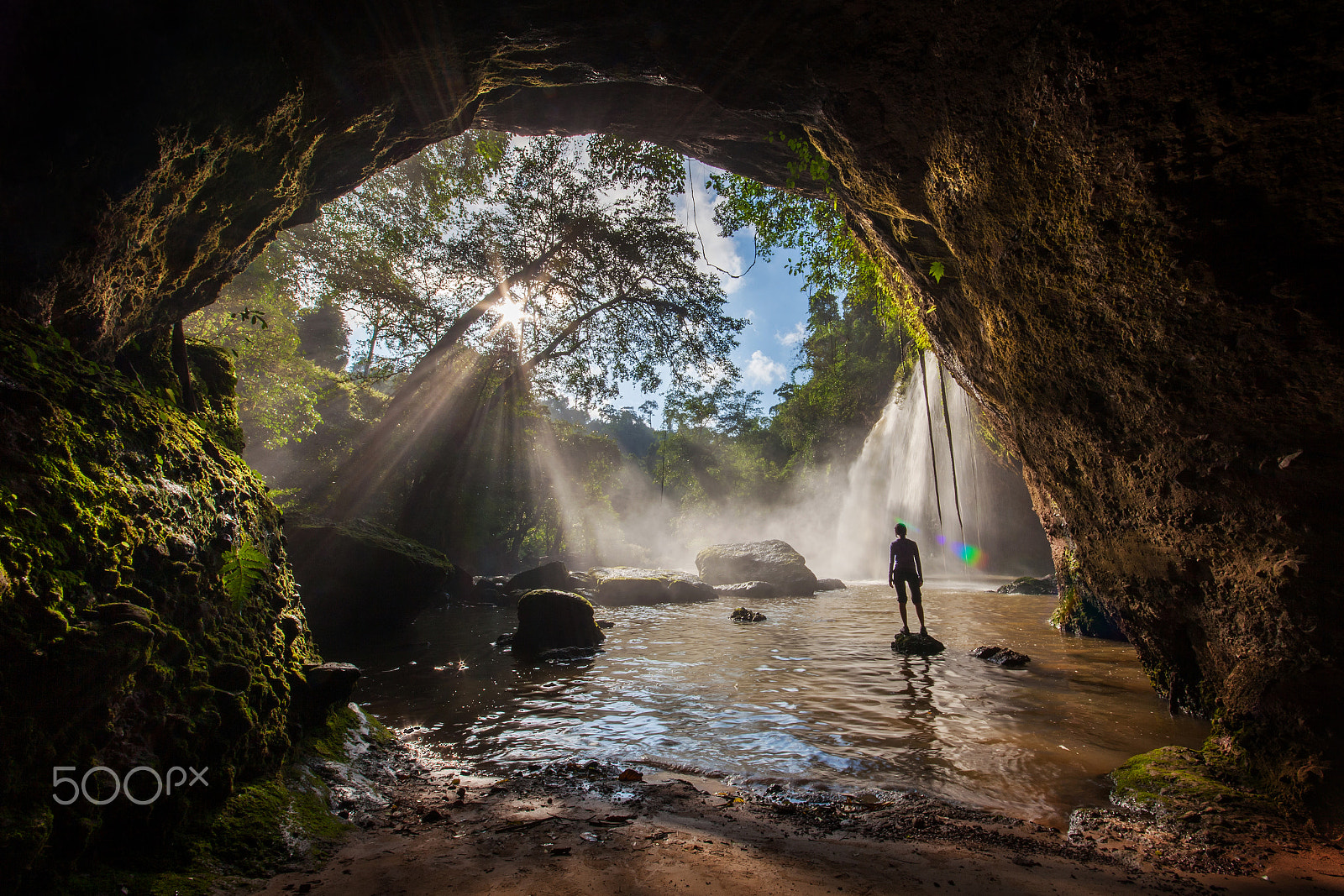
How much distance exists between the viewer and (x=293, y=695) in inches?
143

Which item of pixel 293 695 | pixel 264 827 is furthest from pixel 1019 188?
pixel 293 695

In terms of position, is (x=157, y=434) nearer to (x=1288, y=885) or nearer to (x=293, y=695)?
(x=293, y=695)

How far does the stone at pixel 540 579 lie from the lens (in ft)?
58.5

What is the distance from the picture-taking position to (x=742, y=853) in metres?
2.61

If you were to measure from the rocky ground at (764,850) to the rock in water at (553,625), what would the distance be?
17.7 feet

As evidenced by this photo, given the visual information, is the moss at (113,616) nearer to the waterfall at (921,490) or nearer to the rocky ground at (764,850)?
the rocky ground at (764,850)

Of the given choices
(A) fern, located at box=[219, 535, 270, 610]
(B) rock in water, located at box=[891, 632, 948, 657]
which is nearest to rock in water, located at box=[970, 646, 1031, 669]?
(B) rock in water, located at box=[891, 632, 948, 657]

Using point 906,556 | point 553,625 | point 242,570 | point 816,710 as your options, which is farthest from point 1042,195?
point 553,625

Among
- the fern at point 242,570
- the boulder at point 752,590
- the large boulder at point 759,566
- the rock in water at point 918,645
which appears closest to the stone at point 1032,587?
the large boulder at point 759,566

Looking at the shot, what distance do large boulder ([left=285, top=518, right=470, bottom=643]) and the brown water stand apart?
180cm

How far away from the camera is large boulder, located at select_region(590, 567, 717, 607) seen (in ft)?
54.6

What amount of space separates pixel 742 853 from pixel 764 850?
0.47 feet

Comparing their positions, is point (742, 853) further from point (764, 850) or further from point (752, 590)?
point (752, 590)

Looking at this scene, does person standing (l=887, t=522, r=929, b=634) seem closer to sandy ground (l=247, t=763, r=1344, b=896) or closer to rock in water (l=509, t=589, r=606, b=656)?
rock in water (l=509, t=589, r=606, b=656)
